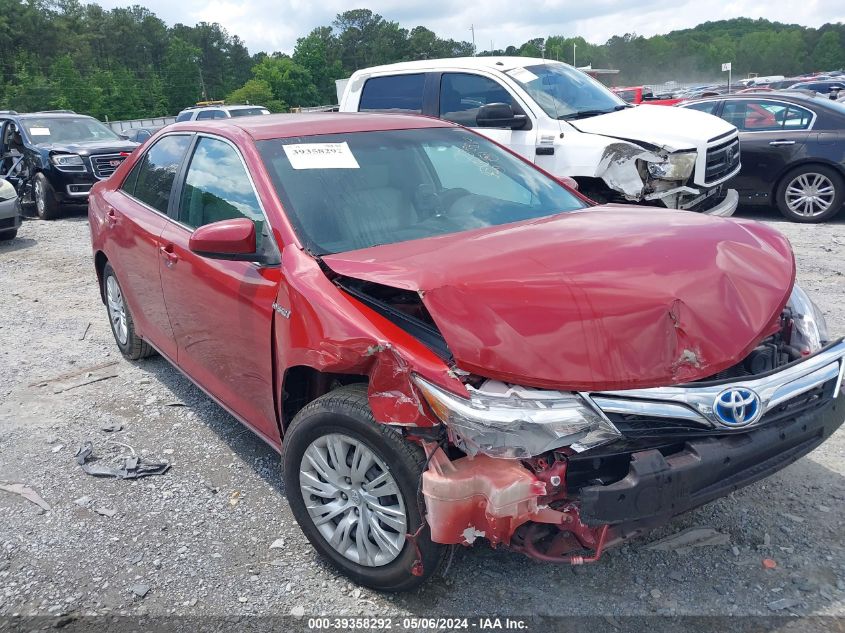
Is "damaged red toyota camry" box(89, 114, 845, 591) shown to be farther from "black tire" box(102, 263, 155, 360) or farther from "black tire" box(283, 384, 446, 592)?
"black tire" box(102, 263, 155, 360)

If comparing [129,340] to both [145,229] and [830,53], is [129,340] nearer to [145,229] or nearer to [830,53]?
[145,229]

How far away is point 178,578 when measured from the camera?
2.88m

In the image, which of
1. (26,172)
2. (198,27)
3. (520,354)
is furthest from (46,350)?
(198,27)

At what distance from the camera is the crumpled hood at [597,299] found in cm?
225

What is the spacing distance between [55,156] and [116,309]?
8604 millimetres

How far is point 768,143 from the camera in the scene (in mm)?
8984

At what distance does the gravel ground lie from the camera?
2650 mm

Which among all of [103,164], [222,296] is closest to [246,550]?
[222,296]

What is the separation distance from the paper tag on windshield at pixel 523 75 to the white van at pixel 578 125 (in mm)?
12

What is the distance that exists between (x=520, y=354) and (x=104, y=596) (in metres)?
1.93

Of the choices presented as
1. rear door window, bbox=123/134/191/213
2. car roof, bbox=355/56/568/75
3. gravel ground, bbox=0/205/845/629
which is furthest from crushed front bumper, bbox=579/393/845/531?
car roof, bbox=355/56/568/75

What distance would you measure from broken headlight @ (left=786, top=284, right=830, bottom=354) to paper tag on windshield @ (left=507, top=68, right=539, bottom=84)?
5.35 m

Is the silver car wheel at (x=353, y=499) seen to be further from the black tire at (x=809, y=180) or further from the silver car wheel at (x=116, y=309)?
the black tire at (x=809, y=180)

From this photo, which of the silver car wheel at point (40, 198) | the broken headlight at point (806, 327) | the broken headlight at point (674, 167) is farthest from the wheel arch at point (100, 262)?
the silver car wheel at point (40, 198)
